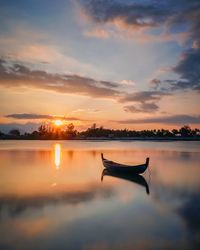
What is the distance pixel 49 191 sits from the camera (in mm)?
16516

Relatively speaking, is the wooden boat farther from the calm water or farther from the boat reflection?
the calm water

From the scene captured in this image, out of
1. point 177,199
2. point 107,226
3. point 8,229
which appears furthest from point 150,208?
point 8,229

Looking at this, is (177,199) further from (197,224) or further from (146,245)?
(146,245)

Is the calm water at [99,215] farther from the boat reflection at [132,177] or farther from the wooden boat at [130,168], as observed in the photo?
the wooden boat at [130,168]

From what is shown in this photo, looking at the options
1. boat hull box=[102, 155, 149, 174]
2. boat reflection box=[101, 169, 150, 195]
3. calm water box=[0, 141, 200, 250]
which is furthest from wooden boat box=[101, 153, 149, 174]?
calm water box=[0, 141, 200, 250]

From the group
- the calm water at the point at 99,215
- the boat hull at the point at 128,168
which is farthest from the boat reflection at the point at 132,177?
the calm water at the point at 99,215

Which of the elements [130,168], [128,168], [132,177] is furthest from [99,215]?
[128,168]

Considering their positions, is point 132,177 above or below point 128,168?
below

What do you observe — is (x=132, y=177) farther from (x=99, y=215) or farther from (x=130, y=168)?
(x=99, y=215)

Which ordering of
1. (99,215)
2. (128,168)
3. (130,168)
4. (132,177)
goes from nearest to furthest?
(99,215), (132,177), (130,168), (128,168)

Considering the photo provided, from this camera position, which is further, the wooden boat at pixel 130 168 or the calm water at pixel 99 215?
the wooden boat at pixel 130 168

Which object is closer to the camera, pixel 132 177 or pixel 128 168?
pixel 132 177

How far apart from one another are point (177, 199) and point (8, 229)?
27.7 feet

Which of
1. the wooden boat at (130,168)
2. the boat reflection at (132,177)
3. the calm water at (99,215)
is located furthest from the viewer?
the wooden boat at (130,168)
